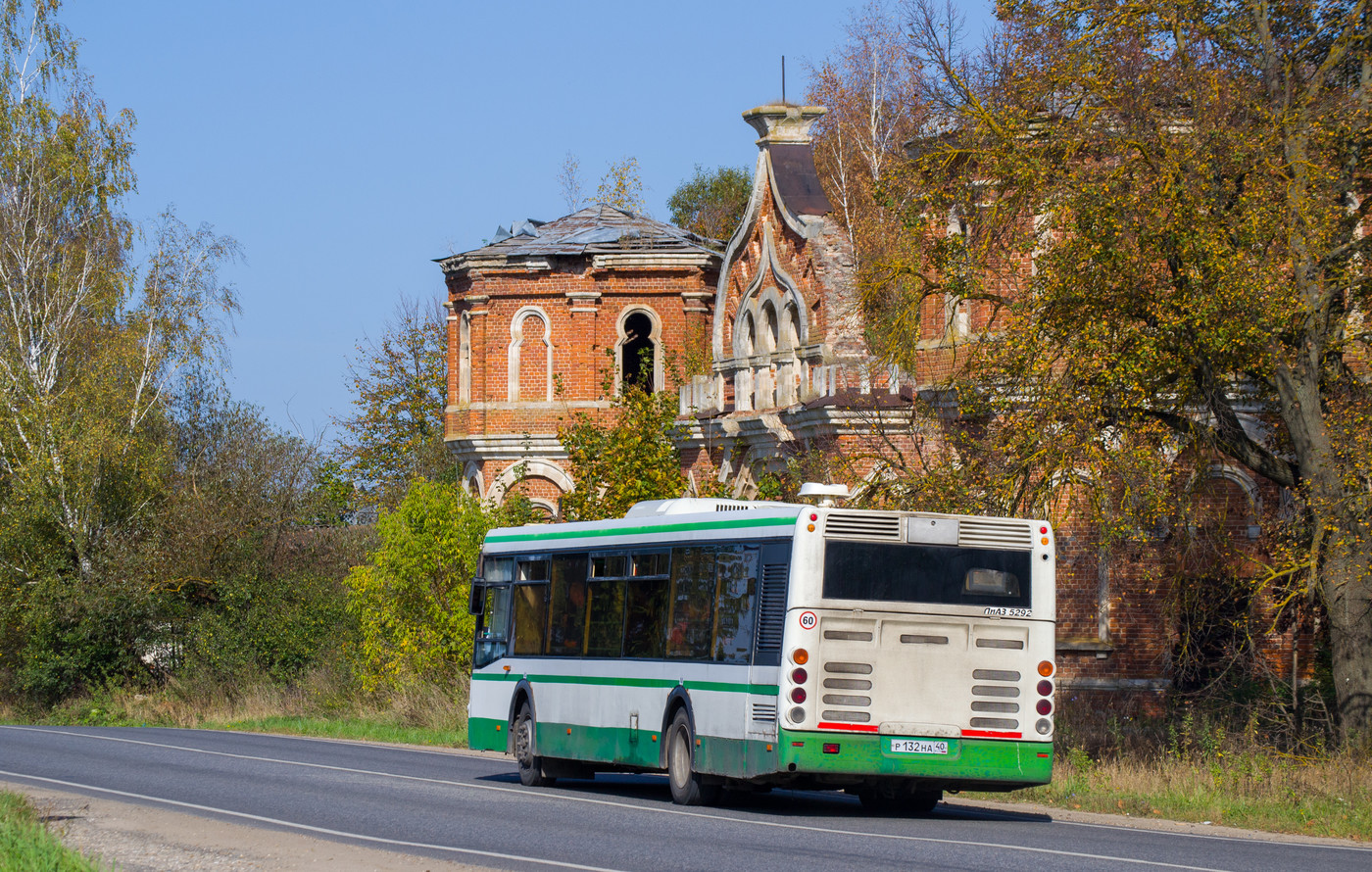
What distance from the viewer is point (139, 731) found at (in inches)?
1355

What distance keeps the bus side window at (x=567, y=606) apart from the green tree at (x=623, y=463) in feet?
43.8

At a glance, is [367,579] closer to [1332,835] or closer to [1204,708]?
[1204,708]

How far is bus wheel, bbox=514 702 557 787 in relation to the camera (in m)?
20.3

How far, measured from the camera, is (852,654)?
1552cm

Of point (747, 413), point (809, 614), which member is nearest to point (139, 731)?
point (747, 413)

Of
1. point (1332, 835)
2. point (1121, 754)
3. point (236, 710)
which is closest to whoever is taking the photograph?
point (1332, 835)

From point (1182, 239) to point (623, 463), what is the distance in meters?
16.8

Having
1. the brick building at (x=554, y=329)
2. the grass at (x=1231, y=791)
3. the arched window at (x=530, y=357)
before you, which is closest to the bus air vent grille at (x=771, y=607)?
the grass at (x=1231, y=791)

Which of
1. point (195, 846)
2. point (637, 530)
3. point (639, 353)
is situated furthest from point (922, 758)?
point (639, 353)

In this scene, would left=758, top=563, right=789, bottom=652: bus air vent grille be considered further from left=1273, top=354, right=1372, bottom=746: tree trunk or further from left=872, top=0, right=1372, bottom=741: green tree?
left=1273, top=354, right=1372, bottom=746: tree trunk

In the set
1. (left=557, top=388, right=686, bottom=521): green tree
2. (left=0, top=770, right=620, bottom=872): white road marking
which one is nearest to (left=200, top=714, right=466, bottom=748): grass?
(left=557, top=388, right=686, bottom=521): green tree

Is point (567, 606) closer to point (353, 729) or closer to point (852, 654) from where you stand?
point (852, 654)

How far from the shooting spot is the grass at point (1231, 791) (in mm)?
15992

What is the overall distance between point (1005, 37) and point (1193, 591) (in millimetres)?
8160
